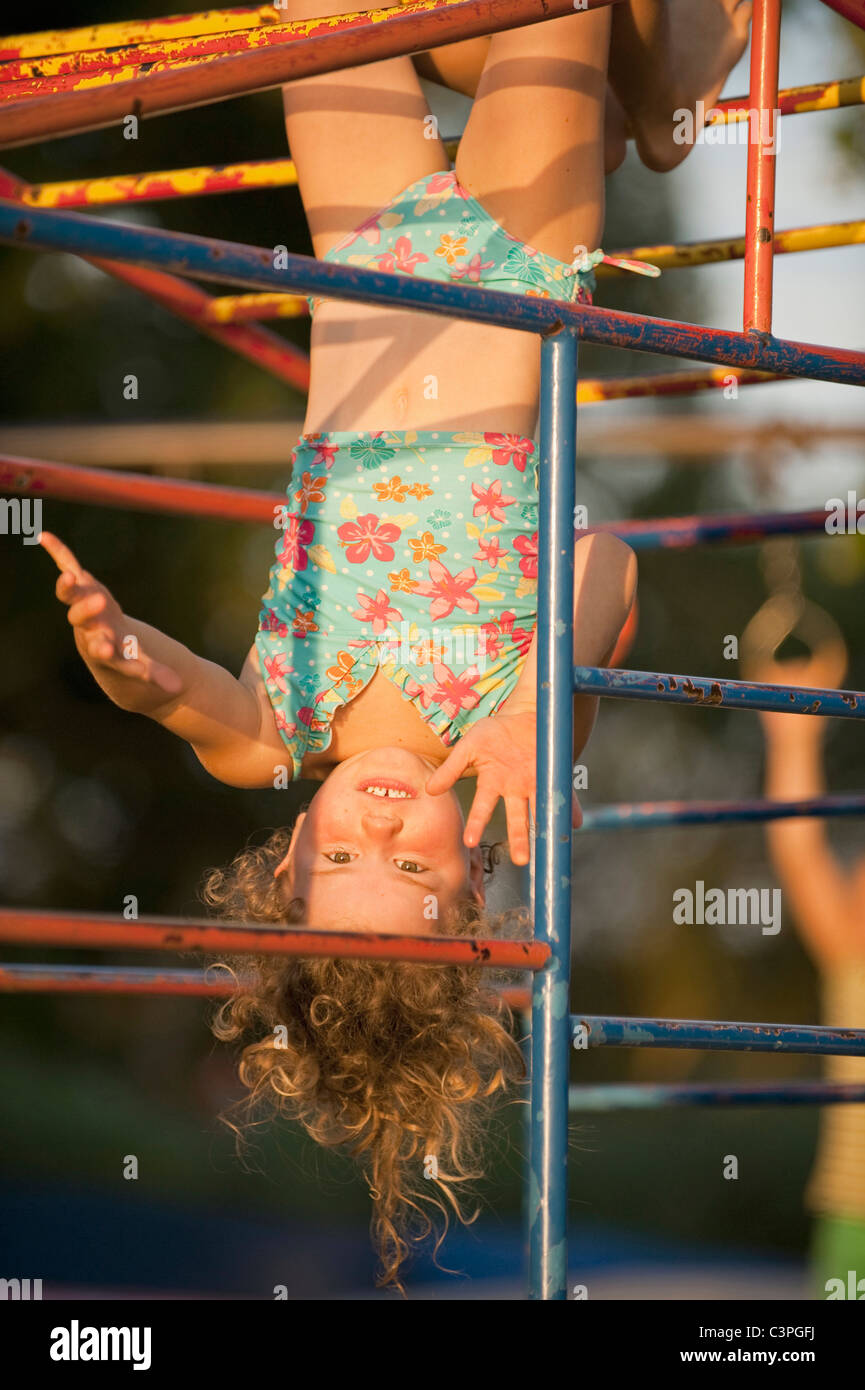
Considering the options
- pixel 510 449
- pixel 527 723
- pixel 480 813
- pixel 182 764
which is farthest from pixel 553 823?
pixel 182 764

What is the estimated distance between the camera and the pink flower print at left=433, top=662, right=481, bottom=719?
80.9 inches

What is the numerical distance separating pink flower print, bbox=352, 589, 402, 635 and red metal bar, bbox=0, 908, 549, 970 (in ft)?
2.49

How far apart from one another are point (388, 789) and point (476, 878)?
191 mm

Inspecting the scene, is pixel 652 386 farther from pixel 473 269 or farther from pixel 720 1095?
pixel 720 1095

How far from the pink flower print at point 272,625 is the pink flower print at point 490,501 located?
29cm

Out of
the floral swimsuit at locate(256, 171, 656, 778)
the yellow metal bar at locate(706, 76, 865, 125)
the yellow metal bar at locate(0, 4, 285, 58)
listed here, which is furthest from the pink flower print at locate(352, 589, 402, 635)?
the yellow metal bar at locate(706, 76, 865, 125)

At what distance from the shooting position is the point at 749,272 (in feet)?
5.36

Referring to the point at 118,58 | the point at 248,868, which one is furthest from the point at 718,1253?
the point at 118,58

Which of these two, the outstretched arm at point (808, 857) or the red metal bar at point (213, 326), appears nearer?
the red metal bar at point (213, 326)

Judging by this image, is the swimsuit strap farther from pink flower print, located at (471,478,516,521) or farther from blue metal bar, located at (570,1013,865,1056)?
blue metal bar, located at (570,1013,865,1056)

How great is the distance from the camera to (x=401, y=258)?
2.18m

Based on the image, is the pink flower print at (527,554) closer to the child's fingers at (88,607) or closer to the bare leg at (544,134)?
the bare leg at (544,134)

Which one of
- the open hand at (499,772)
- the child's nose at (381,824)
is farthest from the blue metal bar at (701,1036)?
the child's nose at (381,824)

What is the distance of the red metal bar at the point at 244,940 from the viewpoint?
1173mm
